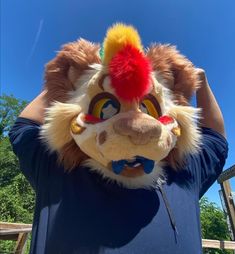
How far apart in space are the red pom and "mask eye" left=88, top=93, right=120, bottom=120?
3 cm

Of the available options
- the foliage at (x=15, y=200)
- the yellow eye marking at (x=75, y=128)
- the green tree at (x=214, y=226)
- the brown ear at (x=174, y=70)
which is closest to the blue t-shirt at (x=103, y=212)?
the yellow eye marking at (x=75, y=128)

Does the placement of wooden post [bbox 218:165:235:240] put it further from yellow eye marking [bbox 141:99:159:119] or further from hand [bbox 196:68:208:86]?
yellow eye marking [bbox 141:99:159:119]

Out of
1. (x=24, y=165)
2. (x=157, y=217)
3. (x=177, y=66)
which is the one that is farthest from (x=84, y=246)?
(x=177, y=66)

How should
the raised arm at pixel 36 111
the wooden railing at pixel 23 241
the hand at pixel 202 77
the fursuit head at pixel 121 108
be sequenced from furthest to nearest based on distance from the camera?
the wooden railing at pixel 23 241
the hand at pixel 202 77
the raised arm at pixel 36 111
the fursuit head at pixel 121 108

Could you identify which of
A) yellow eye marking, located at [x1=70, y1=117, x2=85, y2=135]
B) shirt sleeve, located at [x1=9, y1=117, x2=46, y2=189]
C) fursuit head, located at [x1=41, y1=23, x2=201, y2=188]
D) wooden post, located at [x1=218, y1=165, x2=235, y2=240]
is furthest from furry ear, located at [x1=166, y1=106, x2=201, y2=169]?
wooden post, located at [x1=218, y1=165, x2=235, y2=240]

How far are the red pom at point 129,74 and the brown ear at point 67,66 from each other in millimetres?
123

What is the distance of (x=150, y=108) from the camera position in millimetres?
798

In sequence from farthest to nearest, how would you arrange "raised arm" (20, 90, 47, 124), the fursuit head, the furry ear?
1. "raised arm" (20, 90, 47, 124)
2. the furry ear
3. the fursuit head

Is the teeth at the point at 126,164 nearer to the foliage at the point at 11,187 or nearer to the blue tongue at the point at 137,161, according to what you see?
the blue tongue at the point at 137,161

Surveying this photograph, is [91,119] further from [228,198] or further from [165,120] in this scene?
[228,198]

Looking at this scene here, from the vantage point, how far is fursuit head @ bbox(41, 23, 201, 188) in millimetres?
695

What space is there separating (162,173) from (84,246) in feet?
0.91

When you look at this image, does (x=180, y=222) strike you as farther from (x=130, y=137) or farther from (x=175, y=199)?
(x=130, y=137)

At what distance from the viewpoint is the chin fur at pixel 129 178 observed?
761 mm
